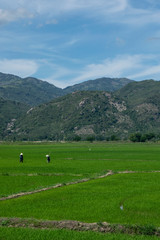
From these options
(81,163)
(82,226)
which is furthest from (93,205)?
(81,163)

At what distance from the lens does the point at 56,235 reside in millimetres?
16000

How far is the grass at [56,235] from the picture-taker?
15641 mm

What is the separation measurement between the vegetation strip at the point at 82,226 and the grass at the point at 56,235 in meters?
0.61

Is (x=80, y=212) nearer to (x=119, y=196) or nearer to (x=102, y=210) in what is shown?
(x=102, y=210)

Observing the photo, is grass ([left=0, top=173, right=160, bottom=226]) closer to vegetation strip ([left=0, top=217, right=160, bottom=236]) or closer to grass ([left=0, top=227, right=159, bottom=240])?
vegetation strip ([left=0, top=217, right=160, bottom=236])

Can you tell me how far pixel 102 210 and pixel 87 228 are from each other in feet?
14.1

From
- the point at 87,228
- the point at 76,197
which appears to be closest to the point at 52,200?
the point at 76,197

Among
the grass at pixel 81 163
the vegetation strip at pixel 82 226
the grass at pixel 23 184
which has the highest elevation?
the vegetation strip at pixel 82 226

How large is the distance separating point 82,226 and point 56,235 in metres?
1.93

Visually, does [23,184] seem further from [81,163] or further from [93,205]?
[81,163]

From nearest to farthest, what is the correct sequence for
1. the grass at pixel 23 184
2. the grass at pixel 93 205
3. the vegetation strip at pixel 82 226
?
the vegetation strip at pixel 82 226 < the grass at pixel 93 205 < the grass at pixel 23 184

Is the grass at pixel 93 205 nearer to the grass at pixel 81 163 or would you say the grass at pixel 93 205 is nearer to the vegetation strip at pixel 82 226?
the vegetation strip at pixel 82 226

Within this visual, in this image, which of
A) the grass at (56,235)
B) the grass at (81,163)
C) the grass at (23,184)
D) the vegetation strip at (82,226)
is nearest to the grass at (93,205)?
the vegetation strip at (82,226)

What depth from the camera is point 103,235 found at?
16156mm
